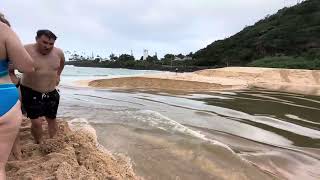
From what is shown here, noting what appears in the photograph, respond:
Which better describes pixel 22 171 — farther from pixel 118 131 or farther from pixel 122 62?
pixel 122 62

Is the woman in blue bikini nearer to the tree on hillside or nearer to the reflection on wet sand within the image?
the reflection on wet sand

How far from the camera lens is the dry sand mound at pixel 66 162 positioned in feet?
17.2

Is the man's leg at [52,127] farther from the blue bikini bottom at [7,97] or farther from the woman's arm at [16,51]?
the blue bikini bottom at [7,97]

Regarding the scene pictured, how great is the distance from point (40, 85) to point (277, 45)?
3217 inches

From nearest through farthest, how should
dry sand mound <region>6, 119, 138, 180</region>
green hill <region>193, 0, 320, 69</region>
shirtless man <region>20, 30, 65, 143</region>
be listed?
dry sand mound <region>6, 119, 138, 180</region>, shirtless man <region>20, 30, 65, 143</region>, green hill <region>193, 0, 320, 69</region>

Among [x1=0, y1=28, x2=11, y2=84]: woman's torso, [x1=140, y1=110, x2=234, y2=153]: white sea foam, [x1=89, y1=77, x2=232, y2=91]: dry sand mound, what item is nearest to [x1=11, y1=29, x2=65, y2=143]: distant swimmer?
[x1=0, y1=28, x2=11, y2=84]: woman's torso

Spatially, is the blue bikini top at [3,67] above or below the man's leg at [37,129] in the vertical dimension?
above

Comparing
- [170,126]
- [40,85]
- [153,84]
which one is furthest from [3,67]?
[153,84]

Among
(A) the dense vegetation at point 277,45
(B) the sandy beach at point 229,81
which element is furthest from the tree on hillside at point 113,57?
(B) the sandy beach at point 229,81

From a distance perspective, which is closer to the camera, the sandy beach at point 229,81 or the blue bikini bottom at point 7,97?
the blue bikini bottom at point 7,97

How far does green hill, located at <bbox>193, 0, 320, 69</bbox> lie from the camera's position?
237 ft

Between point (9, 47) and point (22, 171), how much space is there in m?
1.98

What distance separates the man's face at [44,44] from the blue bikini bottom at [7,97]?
10.4 feet

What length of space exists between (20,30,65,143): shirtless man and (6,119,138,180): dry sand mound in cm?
38
